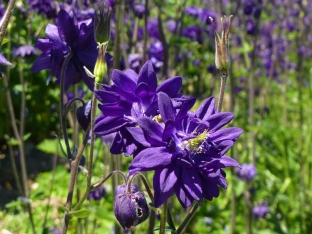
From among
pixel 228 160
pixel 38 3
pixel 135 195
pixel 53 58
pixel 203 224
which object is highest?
pixel 38 3

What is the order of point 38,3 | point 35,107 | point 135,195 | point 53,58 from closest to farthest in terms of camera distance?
1. point 135,195
2. point 53,58
3. point 38,3
4. point 35,107

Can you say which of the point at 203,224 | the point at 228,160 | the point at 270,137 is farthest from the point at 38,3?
the point at 270,137

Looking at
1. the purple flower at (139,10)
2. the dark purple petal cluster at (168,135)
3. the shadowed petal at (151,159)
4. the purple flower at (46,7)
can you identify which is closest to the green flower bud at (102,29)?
the dark purple petal cluster at (168,135)

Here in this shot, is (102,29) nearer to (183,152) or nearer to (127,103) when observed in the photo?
(127,103)

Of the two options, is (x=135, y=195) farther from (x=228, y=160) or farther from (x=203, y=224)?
(x=203, y=224)

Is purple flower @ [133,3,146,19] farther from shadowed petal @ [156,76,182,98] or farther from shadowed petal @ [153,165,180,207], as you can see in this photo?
shadowed petal @ [153,165,180,207]

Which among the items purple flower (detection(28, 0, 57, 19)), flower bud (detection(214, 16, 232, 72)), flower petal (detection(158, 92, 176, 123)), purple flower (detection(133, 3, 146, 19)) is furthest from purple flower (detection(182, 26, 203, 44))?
flower petal (detection(158, 92, 176, 123))

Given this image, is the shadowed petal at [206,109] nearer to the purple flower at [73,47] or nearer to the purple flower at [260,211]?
the purple flower at [73,47]
